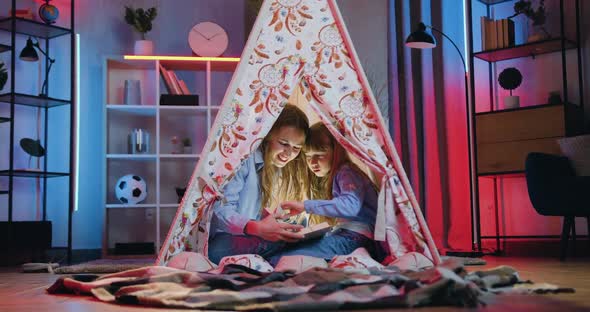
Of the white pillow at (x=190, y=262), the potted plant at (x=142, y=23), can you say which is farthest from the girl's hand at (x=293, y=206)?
the potted plant at (x=142, y=23)

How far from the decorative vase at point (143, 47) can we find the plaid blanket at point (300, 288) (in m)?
3.35

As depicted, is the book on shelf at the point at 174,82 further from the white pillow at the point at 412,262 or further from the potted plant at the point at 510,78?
the white pillow at the point at 412,262

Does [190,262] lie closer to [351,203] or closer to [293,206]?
[293,206]

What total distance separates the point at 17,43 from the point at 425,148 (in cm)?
334

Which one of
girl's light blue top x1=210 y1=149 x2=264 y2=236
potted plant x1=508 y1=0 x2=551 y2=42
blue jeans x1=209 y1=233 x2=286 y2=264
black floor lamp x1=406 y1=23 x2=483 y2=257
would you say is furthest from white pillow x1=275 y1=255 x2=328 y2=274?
potted plant x1=508 y1=0 x2=551 y2=42

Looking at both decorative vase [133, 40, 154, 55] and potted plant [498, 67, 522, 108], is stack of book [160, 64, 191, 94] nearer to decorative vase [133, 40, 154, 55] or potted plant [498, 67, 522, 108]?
Answer: decorative vase [133, 40, 154, 55]

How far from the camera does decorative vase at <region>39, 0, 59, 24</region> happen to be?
19.0ft

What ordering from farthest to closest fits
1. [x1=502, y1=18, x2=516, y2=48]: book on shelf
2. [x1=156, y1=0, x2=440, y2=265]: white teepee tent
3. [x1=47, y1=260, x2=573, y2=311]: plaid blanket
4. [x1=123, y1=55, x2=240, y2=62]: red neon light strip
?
[x1=123, y1=55, x2=240, y2=62]: red neon light strip
[x1=502, y1=18, x2=516, y2=48]: book on shelf
[x1=156, y1=0, x2=440, y2=265]: white teepee tent
[x1=47, y1=260, x2=573, y2=311]: plaid blanket

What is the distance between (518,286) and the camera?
265cm

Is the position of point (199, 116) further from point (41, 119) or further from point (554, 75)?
point (554, 75)

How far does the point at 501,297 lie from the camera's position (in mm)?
2439

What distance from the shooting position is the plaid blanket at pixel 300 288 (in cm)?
221

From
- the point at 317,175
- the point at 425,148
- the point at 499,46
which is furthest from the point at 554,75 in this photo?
the point at 317,175

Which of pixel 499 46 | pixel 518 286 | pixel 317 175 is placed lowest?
pixel 518 286
